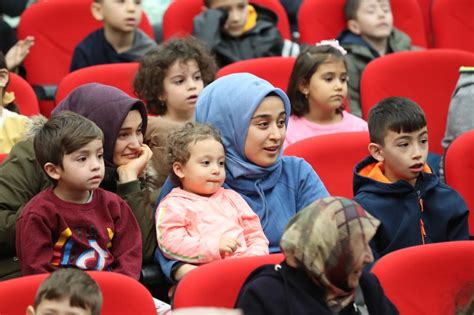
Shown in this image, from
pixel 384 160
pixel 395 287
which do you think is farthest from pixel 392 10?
pixel 395 287

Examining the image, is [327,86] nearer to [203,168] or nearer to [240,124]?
[240,124]

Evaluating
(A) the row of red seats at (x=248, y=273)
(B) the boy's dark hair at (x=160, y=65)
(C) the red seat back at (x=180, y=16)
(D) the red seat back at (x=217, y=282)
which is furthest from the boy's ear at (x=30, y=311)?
(C) the red seat back at (x=180, y=16)

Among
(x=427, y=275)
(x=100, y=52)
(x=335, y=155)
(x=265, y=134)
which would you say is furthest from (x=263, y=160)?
(x=100, y=52)

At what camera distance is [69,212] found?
394cm

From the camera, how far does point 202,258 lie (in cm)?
403

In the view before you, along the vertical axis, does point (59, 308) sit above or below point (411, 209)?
above

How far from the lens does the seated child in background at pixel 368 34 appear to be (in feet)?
20.8

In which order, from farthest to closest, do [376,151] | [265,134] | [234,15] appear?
[234,15] < [376,151] < [265,134]

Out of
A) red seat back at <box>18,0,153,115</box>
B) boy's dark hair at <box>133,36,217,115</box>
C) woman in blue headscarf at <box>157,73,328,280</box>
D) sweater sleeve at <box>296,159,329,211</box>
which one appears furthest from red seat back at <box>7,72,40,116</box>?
sweater sleeve at <box>296,159,329,211</box>

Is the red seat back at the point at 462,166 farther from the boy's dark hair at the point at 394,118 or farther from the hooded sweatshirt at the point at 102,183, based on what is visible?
the hooded sweatshirt at the point at 102,183

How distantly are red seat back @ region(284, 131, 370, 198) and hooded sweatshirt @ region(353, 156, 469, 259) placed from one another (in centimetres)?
32

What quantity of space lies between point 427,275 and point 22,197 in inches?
53.7

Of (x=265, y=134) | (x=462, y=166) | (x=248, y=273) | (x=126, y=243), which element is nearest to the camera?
(x=248, y=273)

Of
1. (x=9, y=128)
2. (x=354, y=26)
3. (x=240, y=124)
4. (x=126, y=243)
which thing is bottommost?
(x=126, y=243)
